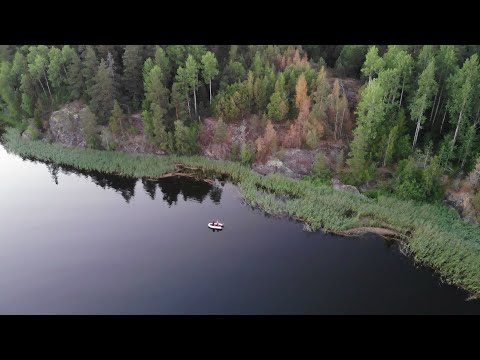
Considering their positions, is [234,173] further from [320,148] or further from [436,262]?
[436,262]

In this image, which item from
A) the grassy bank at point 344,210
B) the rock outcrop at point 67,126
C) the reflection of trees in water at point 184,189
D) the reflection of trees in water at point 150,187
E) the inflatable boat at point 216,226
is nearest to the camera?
the grassy bank at point 344,210

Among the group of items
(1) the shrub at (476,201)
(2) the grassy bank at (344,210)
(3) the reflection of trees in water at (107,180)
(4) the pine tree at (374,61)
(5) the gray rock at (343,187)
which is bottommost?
(3) the reflection of trees in water at (107,180)

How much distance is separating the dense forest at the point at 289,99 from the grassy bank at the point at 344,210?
2621 mm

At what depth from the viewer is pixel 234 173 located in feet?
172

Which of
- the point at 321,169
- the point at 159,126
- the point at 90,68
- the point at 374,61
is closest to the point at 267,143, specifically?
the point at 321,169

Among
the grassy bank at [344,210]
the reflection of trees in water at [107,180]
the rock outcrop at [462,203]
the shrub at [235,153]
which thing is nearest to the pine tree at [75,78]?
the grassy bank at [344,210]

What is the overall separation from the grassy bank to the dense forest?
262 cm

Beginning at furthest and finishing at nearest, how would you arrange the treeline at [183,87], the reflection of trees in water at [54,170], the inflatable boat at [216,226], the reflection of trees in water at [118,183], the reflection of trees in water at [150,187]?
1. the treeline at [183,87]
2. the reflection of trees in water at [54,170]
3. the reflection of trees in water at [118,183]
4. the reflection of trees in water at [150,187]
5. the inflatable boat at [216,226]

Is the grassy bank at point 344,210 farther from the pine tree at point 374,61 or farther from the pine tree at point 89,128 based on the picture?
the pine tree at point 374,61

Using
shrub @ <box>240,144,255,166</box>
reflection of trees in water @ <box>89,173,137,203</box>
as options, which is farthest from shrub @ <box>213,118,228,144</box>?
reflection of trees in water @ <box>89,173,137,203</box>

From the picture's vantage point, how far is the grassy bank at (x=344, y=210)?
36.6 meters

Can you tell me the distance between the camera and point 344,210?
43.9 meters

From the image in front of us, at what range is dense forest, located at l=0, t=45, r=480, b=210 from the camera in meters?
46.4

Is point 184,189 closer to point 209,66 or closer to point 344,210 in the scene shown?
point 209,66
